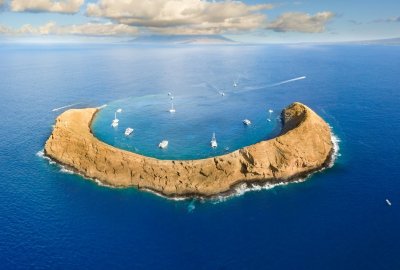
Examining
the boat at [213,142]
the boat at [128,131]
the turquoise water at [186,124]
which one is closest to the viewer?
the boat at [213,142]

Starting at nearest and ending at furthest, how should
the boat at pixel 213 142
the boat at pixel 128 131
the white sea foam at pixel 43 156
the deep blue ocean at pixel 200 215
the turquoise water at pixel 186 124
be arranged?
the deep blue ocean at pixel 200 215, the white sea foam at pixel 43 156, the boat at pixel 213 142, the turquoise water at pixel 186 124, the boat at pixel 128 131

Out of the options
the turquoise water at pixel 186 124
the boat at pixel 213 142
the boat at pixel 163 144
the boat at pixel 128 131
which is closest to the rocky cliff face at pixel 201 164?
the turquoise water at pixel 186 124

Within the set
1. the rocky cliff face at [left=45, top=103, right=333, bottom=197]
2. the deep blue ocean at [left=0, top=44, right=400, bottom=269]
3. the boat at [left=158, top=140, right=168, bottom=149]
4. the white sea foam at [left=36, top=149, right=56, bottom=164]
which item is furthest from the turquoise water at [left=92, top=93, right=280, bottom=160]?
the white sea foam at [left=36, top=149, right=56, bottom=164]

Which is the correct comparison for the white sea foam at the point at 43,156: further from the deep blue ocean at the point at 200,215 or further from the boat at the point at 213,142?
the boat at the point at 213,142

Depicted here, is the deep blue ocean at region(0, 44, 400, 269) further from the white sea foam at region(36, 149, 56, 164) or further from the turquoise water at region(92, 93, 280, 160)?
the white sea foam at region(36, 149, 56, 164)

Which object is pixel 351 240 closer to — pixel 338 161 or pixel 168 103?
pixel 338 161

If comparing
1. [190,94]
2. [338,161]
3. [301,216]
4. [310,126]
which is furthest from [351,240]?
[190,94]
